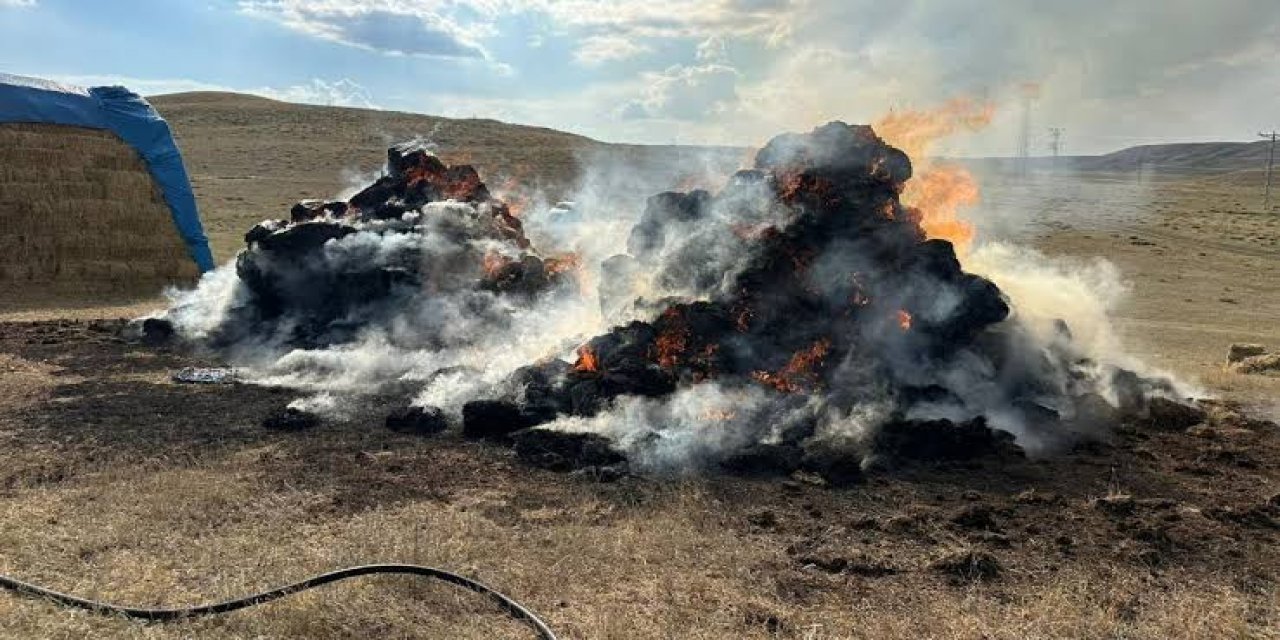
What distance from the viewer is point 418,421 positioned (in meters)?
11.0

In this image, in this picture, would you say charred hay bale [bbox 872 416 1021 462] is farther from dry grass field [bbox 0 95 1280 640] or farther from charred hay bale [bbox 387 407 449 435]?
charred hay bale [bbox 387 407 449 435]

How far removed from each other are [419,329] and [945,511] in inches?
408

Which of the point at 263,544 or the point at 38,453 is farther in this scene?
the point at 38,453

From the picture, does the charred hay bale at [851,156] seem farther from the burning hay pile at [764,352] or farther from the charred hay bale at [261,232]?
the charred hay bale at [261,232]

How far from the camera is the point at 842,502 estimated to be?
28.2ft

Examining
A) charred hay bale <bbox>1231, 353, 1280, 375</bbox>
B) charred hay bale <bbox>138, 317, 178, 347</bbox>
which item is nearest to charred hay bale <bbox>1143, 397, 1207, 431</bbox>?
charred hay bale <bbox>1231, 353, 1280, 375</bbox>

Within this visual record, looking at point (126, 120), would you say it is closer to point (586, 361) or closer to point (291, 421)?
point (291, 421)

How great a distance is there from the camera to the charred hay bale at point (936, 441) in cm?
1005

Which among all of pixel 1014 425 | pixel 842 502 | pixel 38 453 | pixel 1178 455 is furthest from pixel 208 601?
pixel 1178 455

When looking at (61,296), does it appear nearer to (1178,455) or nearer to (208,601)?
(208,601)

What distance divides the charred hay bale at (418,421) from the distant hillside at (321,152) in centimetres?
2650

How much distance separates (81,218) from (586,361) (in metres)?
17.4

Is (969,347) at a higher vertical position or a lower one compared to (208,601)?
higher

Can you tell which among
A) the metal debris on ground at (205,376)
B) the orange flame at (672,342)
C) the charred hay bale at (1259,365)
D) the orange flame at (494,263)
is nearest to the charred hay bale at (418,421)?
the orange flame at (672,342)
